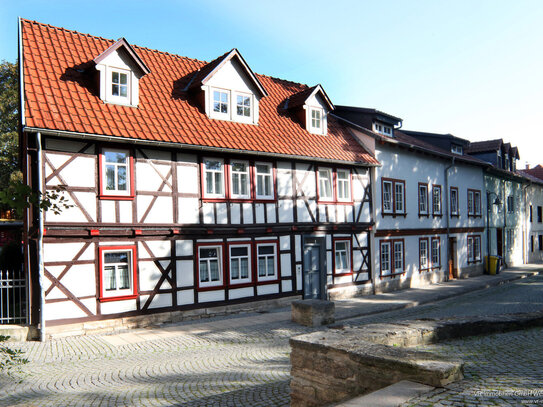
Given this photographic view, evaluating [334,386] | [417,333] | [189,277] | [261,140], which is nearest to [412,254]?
[261,140]

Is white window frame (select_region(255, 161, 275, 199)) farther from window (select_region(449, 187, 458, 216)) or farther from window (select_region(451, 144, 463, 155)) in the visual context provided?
window (select_region(451, 144, 463, 155))

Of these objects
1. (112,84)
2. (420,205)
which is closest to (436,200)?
(420,205)

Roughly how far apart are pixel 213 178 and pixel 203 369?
7.44 metres

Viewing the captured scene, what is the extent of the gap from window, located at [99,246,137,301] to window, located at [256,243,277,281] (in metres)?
4.60

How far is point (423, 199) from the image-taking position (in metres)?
24.2

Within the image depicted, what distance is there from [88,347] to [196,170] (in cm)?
622

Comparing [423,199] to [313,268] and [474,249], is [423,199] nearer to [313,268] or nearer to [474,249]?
[474,249]

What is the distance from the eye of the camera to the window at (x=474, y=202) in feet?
93.7

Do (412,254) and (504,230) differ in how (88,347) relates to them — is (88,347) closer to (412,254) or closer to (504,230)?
(412,254)

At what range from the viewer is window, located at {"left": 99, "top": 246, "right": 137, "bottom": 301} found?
12.6m

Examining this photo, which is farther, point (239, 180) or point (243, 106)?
point (243, 106)

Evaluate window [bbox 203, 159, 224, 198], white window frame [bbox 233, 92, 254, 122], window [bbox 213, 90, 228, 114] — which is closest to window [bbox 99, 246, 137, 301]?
window [bbox 203, 159, 224, 198]

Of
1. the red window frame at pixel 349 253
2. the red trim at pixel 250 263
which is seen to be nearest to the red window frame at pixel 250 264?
the red trim at pixel 250 263

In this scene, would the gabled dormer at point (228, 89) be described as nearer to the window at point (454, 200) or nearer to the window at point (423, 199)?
the window at point (423, 199)
